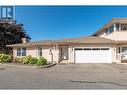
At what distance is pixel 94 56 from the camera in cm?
3044

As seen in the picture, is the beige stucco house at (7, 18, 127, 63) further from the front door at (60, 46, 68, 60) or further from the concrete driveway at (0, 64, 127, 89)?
the concrete driveway at (0, 64, 127, 89)

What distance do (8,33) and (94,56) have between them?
23013 mm

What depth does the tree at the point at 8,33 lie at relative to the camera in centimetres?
4706

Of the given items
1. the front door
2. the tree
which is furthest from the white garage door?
the tree

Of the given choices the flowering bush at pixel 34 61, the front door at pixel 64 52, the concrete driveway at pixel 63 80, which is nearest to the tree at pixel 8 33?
the front door at pixel 64 52

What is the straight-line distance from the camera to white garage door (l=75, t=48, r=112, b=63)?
3038 cm

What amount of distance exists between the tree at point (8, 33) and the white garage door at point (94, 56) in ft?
65.5

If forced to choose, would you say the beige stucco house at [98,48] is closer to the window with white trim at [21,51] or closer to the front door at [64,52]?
the front door at [64,52]
